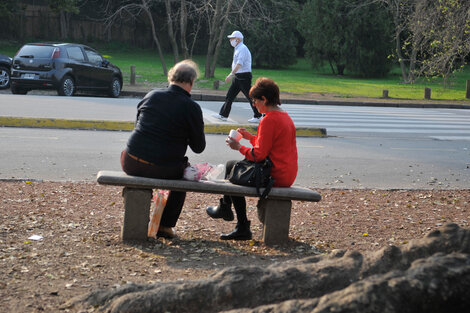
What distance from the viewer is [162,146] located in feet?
17.1

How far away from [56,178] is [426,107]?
1726 cm

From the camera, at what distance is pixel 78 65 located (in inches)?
774

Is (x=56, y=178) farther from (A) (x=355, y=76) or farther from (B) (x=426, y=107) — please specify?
(A) (x=355, y=76)

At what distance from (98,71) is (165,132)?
15926mm

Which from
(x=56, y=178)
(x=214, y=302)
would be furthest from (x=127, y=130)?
(x=214, y=302)

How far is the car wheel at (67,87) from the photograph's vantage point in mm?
19062

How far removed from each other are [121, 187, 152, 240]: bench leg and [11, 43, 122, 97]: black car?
14.6 meters

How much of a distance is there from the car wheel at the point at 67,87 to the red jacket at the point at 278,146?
14.7 meters

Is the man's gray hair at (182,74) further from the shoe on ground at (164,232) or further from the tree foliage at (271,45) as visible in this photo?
the tree foliage at (271,45)

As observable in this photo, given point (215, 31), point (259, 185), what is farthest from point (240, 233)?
point (215, 31)

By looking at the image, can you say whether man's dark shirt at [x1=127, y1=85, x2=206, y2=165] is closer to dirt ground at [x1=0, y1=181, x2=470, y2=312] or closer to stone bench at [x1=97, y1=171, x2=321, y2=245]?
stone bench at [x1=97, y1=171, x2=321, y2=245]

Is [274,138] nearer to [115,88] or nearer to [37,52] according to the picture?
[37,52]

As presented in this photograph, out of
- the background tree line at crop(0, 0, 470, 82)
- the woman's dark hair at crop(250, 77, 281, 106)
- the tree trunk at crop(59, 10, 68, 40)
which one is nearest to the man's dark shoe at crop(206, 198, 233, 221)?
the woman's dark hair at crop(250, 77, 281, 106)

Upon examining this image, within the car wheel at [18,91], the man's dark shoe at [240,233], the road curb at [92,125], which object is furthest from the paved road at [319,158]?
the car wheel at [18,91]
